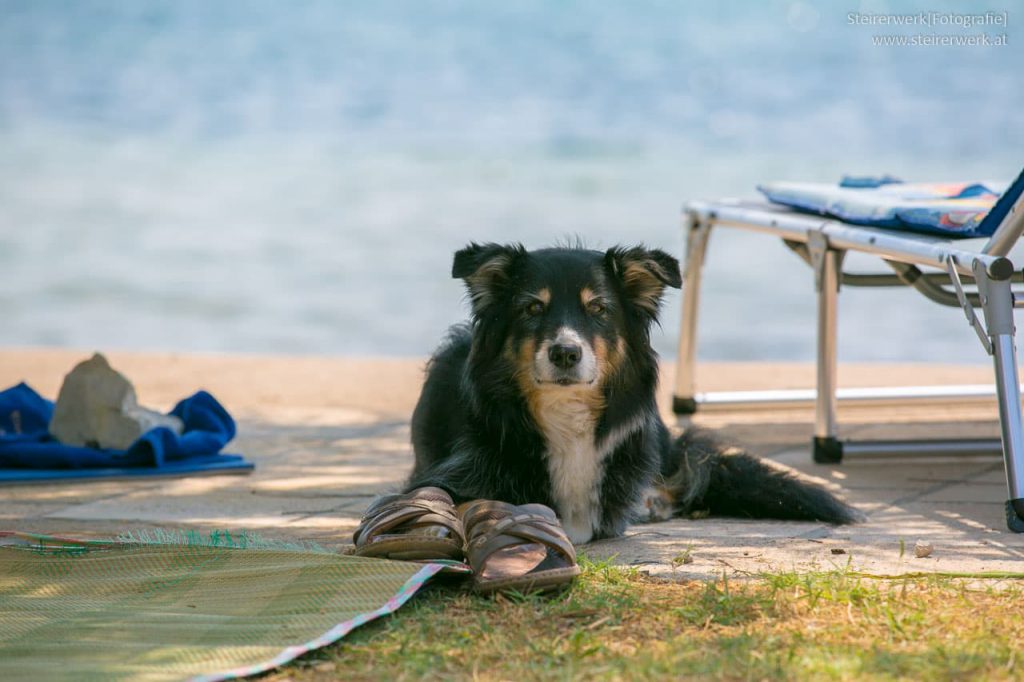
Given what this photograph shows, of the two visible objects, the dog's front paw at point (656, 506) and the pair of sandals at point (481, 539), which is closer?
the pair of sandals at point (481, 539)

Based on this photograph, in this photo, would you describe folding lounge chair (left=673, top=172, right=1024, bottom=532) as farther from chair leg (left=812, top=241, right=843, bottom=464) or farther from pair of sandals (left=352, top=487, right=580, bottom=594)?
pair of sandals (left=352, top=487, right=580, bottom=594)

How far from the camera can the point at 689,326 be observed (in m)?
5.56

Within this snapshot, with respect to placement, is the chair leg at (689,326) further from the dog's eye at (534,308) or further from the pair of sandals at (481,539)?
the pair of sandals at (481,539)

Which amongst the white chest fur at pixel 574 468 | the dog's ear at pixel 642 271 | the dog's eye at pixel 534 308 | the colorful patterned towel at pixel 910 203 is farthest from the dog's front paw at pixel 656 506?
the colorful patterned towel at pixel 910 203

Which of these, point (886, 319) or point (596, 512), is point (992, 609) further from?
point (886, 319)

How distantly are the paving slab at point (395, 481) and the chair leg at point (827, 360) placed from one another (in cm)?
9

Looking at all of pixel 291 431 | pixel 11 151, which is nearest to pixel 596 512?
pixel 291 431

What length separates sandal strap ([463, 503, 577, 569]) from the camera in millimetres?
2830

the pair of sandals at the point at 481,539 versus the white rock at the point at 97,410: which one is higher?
the white rock at the point at 97,410

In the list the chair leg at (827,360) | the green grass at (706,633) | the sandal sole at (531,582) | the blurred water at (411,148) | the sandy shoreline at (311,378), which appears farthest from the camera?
the blurred water at (411,148)

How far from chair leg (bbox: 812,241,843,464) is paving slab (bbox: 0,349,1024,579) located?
0.09 metres

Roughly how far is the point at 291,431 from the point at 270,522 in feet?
5.81

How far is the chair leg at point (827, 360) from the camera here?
179 inches

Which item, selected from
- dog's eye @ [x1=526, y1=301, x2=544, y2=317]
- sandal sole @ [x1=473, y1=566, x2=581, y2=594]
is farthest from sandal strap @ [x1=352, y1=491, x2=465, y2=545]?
dog's eye @ [x1=526, y1=301, x2=544, y2=317]
